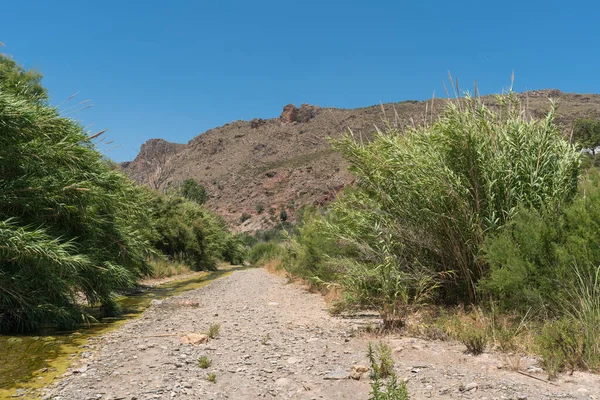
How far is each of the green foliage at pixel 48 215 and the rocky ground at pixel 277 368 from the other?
52.8 inches

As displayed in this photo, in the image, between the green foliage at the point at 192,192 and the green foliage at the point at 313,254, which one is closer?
the green foliage at the point at 313,254

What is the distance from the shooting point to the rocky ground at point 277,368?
4.92 metres

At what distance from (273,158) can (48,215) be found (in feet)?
257

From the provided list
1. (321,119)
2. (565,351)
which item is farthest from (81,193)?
(321,119)

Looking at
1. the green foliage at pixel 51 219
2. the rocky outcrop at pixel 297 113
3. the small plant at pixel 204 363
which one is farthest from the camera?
the rocky outcrop at pixel 297 113

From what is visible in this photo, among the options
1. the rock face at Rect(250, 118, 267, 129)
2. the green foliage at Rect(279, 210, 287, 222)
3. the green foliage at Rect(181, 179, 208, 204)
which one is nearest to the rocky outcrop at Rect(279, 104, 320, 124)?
the rock face at Rect(250, 118, 267, 129)

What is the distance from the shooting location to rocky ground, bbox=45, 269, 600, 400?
4918 millimetres

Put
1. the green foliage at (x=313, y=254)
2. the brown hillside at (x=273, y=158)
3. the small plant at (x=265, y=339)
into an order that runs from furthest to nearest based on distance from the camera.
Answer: the brown hillside at (x=273, y=158)
the green foliage at (x=313, y=254)
the small plant at (x=265, y=339)

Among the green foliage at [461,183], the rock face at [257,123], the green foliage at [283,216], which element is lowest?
the green foliage at [461,183]

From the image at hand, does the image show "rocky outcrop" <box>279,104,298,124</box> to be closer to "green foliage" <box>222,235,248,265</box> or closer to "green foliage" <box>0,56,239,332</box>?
"green foliage" <box>222,235,248,265</box>

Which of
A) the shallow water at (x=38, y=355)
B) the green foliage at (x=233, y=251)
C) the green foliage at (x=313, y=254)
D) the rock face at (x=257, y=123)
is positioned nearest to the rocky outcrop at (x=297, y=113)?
the rock face at (x=257, y=123)

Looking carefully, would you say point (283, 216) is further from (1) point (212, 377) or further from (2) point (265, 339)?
(1) point (212, 377)

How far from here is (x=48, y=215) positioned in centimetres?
862

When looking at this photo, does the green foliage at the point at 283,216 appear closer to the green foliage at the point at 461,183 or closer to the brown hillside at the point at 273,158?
the brown hillside at the point at 273,158
